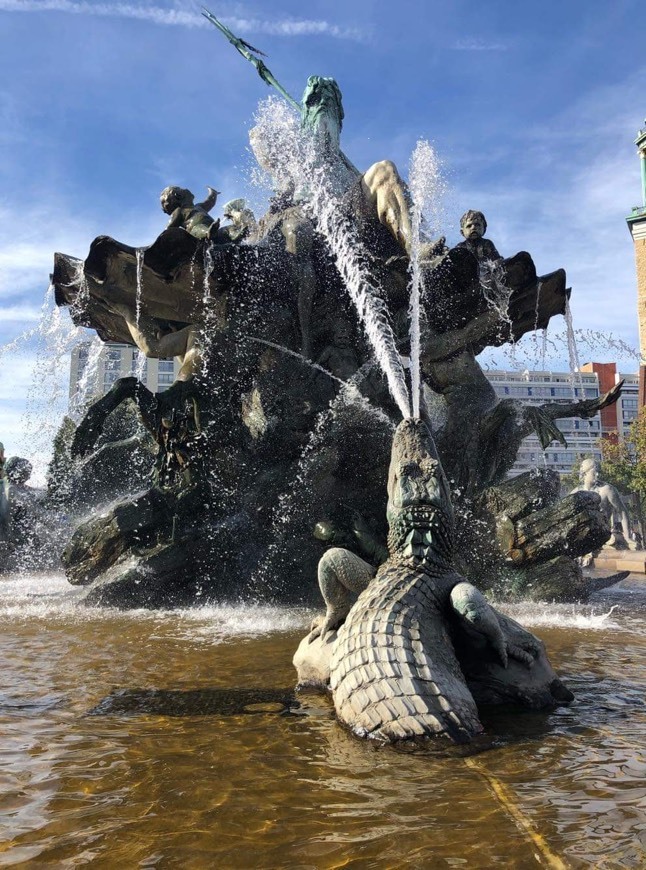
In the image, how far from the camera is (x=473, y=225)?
8.73 metres

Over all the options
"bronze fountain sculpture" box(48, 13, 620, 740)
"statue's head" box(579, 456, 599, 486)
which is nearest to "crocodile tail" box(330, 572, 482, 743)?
"bronze fountain sculpture" box(48, 13, 620, 740)

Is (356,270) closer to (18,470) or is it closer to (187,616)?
(187,616)

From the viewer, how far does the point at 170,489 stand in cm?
838

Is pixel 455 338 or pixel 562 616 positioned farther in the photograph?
pixel 455 338

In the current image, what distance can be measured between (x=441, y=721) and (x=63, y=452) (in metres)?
12.4

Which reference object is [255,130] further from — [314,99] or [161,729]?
[161,729]

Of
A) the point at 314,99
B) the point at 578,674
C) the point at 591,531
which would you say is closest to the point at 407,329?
the point at 591,531

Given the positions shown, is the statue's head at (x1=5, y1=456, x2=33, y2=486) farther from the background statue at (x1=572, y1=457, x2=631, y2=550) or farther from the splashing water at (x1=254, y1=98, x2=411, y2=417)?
the background statue at (x1=572, y1=457, x2=631, y2=550)

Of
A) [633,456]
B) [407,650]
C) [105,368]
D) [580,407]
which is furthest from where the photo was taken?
[105,368]

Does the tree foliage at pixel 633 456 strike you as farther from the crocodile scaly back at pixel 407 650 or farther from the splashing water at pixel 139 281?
the crocodile scaly back at pixel 407 650

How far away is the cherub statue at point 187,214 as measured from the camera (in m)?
8.34

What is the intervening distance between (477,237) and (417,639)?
270 inches

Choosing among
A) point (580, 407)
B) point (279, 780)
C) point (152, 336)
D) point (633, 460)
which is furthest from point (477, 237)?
point (633, 460)

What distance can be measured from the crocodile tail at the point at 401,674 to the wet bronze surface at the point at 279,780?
10 centimetres
